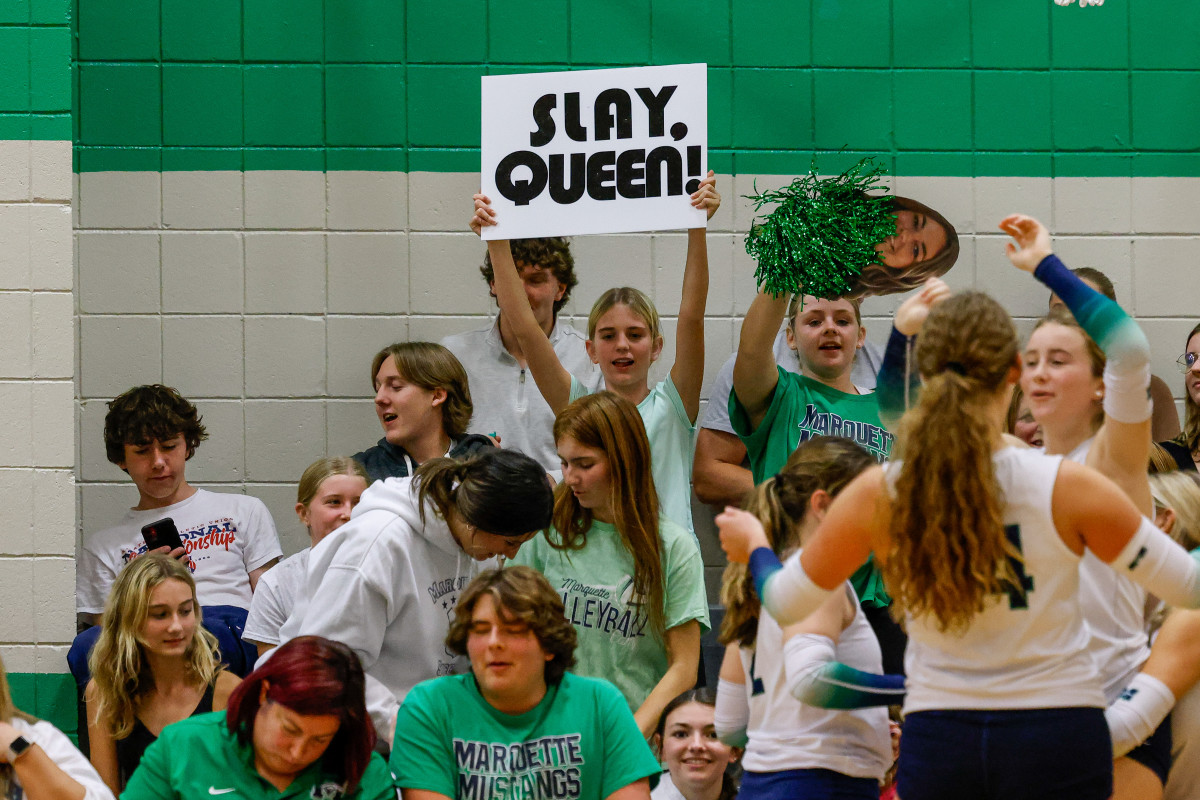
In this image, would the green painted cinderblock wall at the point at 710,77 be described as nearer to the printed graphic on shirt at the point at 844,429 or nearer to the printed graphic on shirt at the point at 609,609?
the printed graphic on shirt at the point at 844,429

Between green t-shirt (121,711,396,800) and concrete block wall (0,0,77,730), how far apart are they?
1657 millimetres

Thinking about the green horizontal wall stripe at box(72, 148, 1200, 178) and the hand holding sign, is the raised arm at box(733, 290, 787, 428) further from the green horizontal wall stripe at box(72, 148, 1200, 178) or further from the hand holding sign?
the green horizontal wall stripe at box(72, 148, 1200, 178)

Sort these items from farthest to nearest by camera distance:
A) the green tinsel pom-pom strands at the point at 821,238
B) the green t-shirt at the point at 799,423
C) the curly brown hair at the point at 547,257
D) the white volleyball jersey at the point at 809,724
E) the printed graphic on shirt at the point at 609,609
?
the curly brown hair at the point at 547,257, the green t-shirt at the point at 799,423, the green tinsel pom-pom strands at the point at 821,238, the printed graphic on shirt at the point at 609,609, the white volleyball jersey at the point at 809,724

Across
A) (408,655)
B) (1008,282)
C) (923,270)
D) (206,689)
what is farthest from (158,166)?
(1008,282)

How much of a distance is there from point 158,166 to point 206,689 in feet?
7.19

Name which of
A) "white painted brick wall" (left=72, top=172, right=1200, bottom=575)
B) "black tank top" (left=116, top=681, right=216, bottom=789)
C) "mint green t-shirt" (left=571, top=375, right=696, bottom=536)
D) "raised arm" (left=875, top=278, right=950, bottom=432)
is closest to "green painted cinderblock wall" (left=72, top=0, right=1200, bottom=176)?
"white painted brick wall" (left=72, top=172, right=1200, bottom=575)

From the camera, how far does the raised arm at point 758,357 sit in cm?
391

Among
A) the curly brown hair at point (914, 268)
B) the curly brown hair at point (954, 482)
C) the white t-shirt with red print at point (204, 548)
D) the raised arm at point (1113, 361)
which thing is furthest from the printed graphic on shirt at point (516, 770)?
the curly brown hair at point (914, 268)

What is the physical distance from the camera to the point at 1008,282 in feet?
16.5

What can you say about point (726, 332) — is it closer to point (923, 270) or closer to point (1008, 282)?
point (923, 270)

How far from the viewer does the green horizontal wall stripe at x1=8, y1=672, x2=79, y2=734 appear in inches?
168

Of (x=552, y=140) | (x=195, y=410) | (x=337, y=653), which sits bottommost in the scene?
(x=337, y=653)

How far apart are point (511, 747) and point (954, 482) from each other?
4.09 feet

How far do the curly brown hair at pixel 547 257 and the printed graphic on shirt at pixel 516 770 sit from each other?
1993 millimetres
